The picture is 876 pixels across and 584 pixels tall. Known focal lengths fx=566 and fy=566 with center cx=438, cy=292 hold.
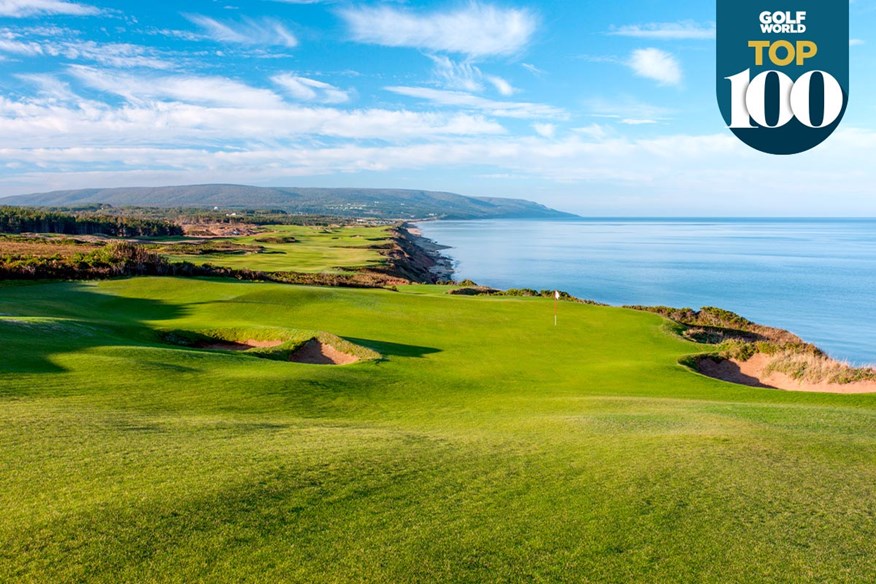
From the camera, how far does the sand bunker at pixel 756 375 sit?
2211cm

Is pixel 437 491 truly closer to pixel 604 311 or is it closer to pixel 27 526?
pixel 27 526

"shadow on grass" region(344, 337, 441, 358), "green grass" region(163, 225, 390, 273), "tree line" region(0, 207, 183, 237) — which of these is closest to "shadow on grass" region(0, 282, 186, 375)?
"shadow on grass" region(344, 337, 441, 358)

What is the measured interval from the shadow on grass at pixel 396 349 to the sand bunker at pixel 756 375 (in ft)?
40.3

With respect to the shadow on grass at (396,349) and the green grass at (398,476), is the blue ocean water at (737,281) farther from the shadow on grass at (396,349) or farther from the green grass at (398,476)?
the green grass at (398,476)

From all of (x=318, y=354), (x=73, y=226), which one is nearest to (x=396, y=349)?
(x=318, y=354)

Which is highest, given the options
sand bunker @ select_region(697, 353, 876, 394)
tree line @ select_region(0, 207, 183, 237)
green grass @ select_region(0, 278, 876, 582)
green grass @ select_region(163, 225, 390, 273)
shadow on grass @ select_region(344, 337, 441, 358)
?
tree line @ select_region(0, 207, 183, 237)

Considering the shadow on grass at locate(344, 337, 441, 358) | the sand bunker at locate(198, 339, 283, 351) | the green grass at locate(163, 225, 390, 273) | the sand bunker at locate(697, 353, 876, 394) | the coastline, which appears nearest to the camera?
the coastline

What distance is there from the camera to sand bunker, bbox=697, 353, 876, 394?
22109 mm

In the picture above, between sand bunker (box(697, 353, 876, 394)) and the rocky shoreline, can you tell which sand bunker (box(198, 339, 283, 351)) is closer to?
sand bunker (box(697, 353, 876, 394))

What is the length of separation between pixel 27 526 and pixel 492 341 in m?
23.3

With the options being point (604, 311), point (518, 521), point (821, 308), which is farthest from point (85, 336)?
point (821, 308)

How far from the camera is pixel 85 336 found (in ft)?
62.0

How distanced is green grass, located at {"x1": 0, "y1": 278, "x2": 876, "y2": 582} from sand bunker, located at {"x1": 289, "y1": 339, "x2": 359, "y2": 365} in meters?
3.78

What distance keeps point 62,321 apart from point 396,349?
12.4 m
